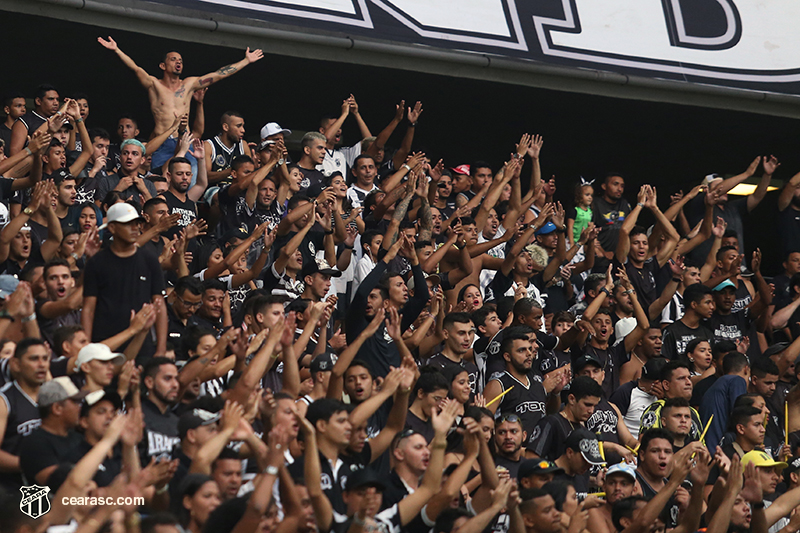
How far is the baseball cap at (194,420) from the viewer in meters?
6.81

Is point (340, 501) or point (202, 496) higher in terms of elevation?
point (202, 496)

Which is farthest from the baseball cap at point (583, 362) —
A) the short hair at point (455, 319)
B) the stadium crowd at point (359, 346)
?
the short hair at point (455, 319)

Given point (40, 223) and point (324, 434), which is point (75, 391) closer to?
point (324, 434)

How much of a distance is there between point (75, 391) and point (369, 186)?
8.22m

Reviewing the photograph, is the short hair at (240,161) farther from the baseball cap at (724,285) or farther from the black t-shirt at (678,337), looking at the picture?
the baseball cap at (724,285)

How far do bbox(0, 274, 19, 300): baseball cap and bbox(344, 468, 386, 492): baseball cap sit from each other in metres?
3.53

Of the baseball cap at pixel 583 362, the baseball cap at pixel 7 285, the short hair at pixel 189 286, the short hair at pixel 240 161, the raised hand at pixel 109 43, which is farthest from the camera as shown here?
the raised hand at pixel 109 43

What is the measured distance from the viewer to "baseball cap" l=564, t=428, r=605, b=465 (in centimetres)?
894

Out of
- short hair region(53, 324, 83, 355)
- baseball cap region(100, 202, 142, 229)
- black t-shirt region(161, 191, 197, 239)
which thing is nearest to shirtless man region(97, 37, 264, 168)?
black t-shirt region(161, 191, 197, 239)

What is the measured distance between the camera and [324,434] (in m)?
7.32

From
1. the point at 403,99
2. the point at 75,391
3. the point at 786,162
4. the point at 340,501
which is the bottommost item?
the point at 786,162

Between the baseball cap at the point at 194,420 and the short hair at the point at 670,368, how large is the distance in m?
5.00

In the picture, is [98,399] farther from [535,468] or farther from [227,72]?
[227,72]

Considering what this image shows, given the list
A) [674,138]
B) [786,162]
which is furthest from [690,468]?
[786,162]
